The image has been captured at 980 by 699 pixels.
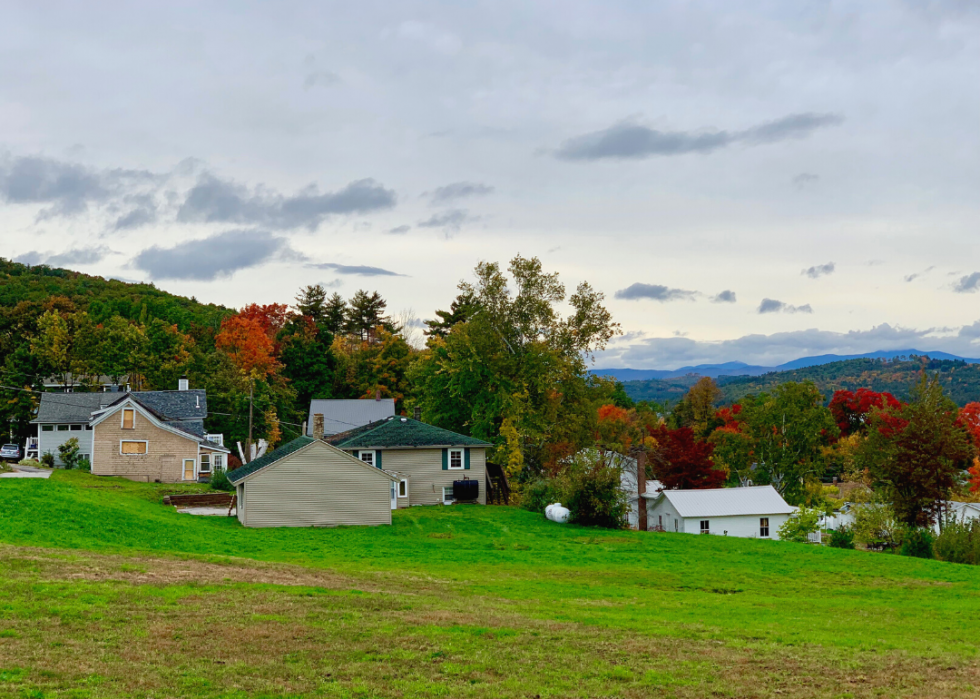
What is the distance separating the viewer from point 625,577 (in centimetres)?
2795

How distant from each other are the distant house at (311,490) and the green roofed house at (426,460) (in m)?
8.05

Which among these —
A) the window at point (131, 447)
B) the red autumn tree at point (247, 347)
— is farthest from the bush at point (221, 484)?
the red autumn tree at point (247, 347)

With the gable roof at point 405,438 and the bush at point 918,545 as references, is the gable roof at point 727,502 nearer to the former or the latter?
the bush at point 918,545

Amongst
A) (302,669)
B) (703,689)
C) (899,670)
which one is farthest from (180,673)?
(899,670)

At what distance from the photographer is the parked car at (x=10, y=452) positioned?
2574 inches

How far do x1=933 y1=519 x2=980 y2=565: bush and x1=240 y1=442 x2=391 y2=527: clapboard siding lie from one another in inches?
1086

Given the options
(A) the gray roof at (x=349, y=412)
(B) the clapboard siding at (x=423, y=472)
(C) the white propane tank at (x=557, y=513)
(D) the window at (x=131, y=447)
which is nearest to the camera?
(C) the white propane tank at (x=557, y=513)

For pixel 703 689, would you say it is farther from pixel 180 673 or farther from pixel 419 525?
pixel 419 525

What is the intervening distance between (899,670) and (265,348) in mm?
78027

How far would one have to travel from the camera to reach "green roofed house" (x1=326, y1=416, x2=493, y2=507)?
49750 mm

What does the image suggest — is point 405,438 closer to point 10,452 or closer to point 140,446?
point 140,446

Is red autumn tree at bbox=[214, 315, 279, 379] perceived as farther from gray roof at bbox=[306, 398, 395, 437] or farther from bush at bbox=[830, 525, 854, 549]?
bush at bbox=[830, 525, 854, 549]

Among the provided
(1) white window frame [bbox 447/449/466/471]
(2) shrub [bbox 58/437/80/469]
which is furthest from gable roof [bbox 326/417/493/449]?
(2) shrub [bbox 58/437/80/469]

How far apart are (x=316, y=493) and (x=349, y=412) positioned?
38423mm
